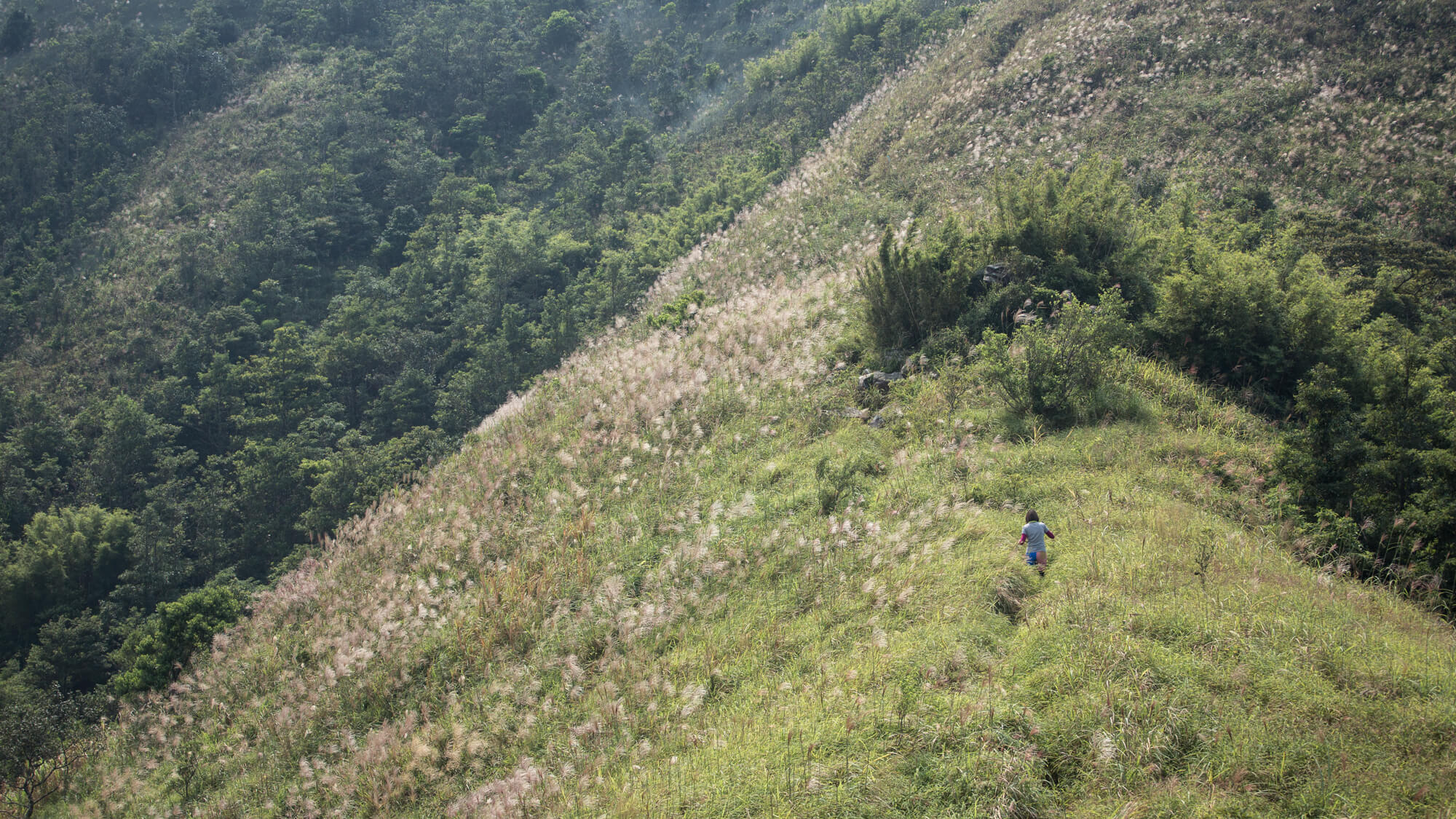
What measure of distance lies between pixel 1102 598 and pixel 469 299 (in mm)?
29296

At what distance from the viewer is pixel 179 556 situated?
22250 mm

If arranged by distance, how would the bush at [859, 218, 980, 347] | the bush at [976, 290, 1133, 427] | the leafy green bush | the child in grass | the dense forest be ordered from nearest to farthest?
1. the child in grass
2. the bush at [976, 290, 1133, 427]
3. the bush at [859, 218, 980, 347]
4. the leafy green bush
5. the dense forest

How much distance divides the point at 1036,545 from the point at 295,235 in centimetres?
3742

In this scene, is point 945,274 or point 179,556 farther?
point 179,556

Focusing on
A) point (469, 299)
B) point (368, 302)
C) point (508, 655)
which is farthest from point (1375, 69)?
point (368, 302)

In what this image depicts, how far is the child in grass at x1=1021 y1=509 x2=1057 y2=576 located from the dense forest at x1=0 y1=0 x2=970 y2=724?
12.4 m

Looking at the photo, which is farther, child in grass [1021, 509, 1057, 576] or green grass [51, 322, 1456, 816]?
child in grass [1021, 509, 1057, 576]

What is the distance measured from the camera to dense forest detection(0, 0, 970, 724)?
2248cm

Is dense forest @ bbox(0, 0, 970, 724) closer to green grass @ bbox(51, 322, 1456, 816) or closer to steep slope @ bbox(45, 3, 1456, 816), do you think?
steep slope @ bbox(45, 3, 1456, 816)

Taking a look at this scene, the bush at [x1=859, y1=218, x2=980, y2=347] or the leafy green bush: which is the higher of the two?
the bush at [x1=859, y1=218, x2=980, y2=347]

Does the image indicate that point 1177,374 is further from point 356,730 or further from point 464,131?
point 464,131

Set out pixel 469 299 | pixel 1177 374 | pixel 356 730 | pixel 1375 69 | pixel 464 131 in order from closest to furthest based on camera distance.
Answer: pixel 356 730, pixel 1177 374, pixel 1375 69, pixel 469 299, pixel 464 131

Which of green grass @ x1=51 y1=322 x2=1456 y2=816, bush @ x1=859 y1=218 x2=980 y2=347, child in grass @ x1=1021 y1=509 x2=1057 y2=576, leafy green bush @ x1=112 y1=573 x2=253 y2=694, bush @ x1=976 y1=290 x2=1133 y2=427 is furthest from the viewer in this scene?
leafy green bush @ x1=112 y1=573 x2=253 y2=694

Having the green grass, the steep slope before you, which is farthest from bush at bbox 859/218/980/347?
the green grass
